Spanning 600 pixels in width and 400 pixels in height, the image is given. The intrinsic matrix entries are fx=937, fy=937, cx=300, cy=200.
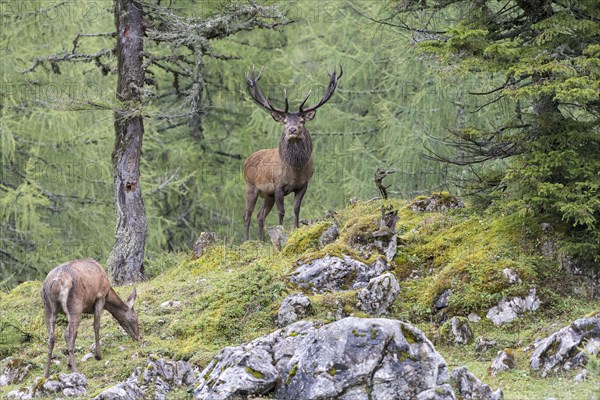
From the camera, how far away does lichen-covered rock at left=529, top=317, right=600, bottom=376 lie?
8609mm

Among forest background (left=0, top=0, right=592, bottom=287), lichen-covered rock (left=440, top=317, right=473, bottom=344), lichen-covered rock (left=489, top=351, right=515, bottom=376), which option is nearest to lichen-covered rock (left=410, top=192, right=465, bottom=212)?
lichen-covered rock (left=440, top=317, right=473, bottom=344)

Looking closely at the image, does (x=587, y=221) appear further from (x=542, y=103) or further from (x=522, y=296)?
(x=542, y=103)

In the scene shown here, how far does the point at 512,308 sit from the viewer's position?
10578 millimetres

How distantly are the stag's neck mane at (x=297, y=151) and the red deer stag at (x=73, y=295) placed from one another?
4842 mm

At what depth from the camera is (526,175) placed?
10594 millimetres

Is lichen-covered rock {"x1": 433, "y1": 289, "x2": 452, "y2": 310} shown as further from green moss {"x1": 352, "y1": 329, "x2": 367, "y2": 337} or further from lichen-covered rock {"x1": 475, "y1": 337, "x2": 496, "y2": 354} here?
green moss {"x1": 352, "y1": 329, "x2": 367, "y2": 337}

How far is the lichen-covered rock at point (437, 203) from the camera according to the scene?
1386cm

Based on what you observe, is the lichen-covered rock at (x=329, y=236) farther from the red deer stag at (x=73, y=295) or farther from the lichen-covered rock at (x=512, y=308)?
the red deer stag at (x=73, y=295)

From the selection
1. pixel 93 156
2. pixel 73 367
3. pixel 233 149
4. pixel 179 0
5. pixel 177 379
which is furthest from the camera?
pixel 233 149

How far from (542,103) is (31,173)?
13452mm

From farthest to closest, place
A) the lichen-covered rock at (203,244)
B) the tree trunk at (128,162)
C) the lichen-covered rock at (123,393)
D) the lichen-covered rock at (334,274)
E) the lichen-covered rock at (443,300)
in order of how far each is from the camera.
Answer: the tree trunk at (128,162) → the lichen-covered rock at (203,244) → the lichen-covered rock at (334,274) → the lichen-covered rock at (443,300) → the lichen-covered rock at (123,393)

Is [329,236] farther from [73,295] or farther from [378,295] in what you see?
[73,295]

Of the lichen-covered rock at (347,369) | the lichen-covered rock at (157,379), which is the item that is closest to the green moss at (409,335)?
the lichen-covered rock at (347,369)

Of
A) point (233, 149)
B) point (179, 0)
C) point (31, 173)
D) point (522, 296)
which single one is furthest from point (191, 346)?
point (233, 149)
